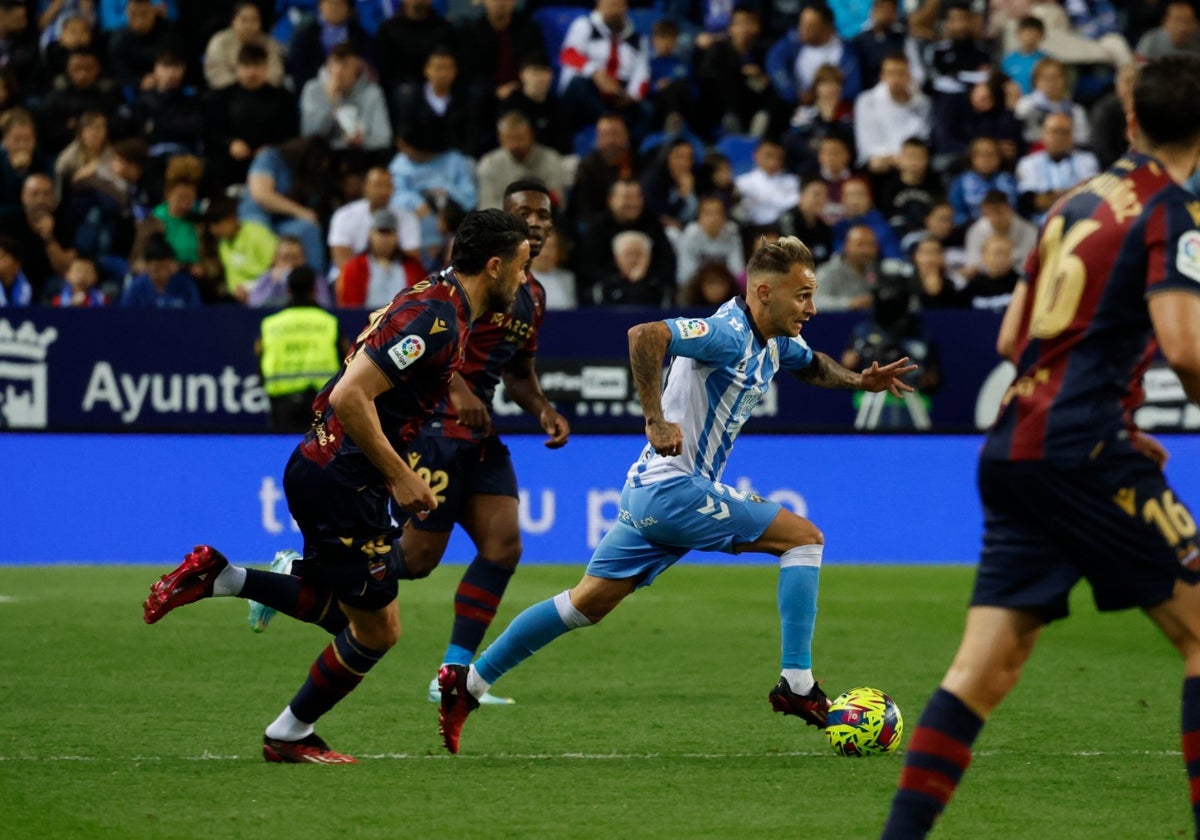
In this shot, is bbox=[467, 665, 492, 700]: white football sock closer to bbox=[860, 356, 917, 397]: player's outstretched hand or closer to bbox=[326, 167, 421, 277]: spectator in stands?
bbox=[860, 356, 917, 397]: player's outstretched hand

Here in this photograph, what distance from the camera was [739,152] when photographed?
1792 centimetres

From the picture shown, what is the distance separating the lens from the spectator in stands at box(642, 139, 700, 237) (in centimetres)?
1683

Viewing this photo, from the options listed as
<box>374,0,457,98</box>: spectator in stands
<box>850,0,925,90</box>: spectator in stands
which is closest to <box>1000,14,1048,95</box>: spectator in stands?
<box>850,0,925,90</box>: spectator in stands

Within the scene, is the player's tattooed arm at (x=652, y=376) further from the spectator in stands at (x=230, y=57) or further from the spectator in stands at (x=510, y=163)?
the spectator in stands at (x=230, y=57)

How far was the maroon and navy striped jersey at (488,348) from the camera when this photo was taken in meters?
8.34

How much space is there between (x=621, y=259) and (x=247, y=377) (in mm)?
3210

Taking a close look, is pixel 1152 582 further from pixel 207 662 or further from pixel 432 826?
pixel 207 662

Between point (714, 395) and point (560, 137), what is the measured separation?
1058 cm

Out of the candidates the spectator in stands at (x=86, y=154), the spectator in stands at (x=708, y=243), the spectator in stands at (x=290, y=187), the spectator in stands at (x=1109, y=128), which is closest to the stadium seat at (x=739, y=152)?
the spectator in stands at (x=708, y=243)

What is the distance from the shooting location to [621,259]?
51.4 ft

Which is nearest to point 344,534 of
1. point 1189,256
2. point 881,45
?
point 1189,256

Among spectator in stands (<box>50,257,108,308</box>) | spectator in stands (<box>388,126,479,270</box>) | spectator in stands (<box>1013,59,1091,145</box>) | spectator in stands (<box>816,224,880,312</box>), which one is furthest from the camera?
spectator in stands (<box>1013,59,1091,145</box>)

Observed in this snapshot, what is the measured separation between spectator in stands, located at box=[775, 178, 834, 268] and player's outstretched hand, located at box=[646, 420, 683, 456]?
9.82 meters

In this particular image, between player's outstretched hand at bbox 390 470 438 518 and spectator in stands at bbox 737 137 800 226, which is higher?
spectator in stands at bbox 737 137 800 226
